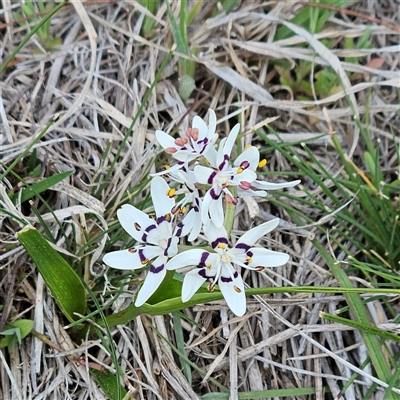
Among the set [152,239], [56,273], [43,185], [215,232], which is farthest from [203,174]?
[43,185]

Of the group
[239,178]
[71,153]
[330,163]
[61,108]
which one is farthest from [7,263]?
[330,163]

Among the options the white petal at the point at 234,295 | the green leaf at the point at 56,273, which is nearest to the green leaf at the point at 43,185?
the green leaf at the point at 56,273

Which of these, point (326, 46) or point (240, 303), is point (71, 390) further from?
point (326, 46)

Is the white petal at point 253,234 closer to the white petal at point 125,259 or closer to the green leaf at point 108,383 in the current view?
the white petal at point 125,259

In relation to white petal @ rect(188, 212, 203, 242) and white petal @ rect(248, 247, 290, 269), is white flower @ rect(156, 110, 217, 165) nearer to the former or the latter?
white petal @ rect(188, 212, 203, 242)

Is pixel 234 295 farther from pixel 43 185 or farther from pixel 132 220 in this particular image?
pixel 43 185

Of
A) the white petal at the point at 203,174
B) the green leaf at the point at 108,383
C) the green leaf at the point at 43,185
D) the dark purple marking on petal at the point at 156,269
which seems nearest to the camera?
the white petal at the point at 203,174
